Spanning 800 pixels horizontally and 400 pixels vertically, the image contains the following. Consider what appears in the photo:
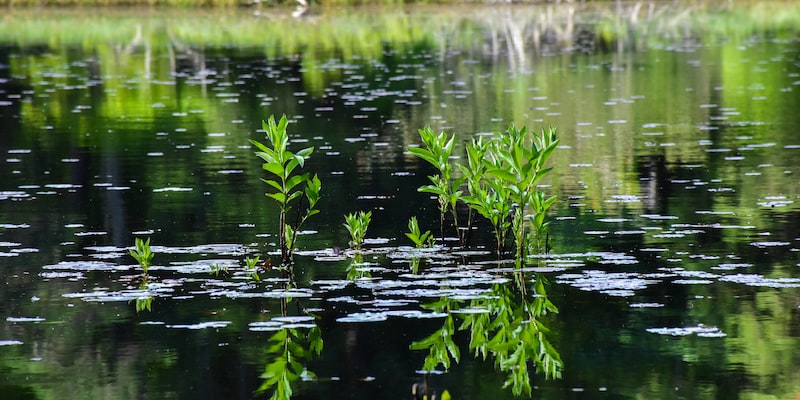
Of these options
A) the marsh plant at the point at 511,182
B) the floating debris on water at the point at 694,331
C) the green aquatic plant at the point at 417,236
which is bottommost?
the floating debris on water at the point at 694,331

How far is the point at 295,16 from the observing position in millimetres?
73125

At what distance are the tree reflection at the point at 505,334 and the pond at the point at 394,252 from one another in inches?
1.0

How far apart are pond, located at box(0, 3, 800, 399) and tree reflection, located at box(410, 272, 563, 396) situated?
0.03m

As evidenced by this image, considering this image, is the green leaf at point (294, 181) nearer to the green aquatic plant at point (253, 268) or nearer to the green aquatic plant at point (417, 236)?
the green aquatic plant at point (253, 268)

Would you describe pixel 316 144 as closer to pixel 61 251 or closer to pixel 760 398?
pixel 61 251

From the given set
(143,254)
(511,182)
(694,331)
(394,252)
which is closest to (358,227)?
(394,252)

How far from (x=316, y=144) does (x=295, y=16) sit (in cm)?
5145

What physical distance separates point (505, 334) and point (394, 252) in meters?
3.19

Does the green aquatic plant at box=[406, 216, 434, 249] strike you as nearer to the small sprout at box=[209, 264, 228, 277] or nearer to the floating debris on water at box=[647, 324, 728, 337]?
the small sprout at box=[209, 264, 228, 277]

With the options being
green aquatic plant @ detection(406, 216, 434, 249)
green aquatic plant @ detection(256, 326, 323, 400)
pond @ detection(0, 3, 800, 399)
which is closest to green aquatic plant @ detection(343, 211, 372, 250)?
pond @ detection(0, 3, 800, 399)

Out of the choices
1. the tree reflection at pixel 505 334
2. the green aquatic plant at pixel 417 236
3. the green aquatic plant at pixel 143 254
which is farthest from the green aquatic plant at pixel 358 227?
the tree reflection at pixel 505 334

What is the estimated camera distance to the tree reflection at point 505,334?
30.1ft

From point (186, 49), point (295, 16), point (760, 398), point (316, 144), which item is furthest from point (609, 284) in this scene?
point (295, 16)

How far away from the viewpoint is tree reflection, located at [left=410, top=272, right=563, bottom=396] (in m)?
9.19
